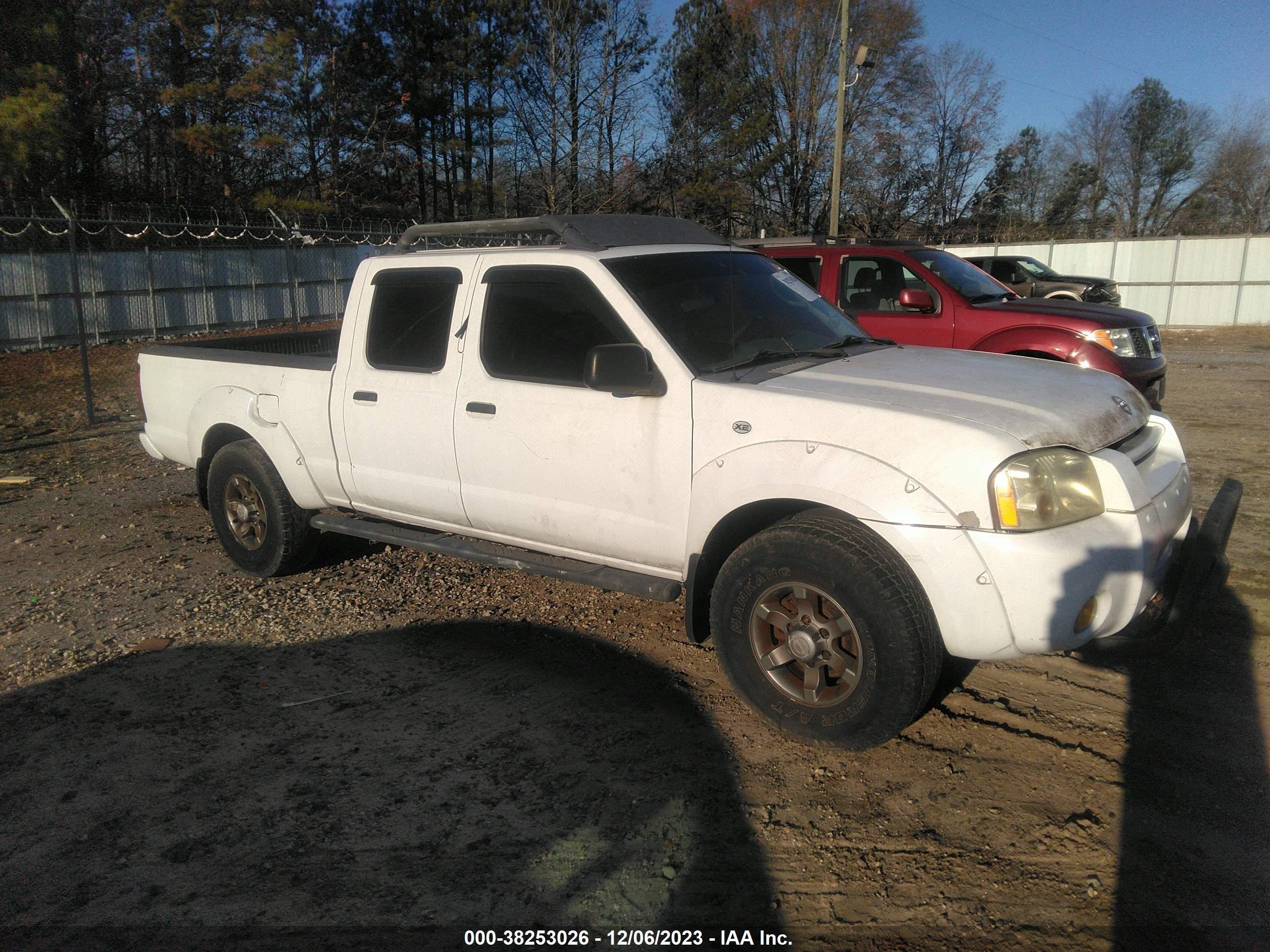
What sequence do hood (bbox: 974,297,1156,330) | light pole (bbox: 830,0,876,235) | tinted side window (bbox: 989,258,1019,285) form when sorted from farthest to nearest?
light pole (bbox: 830,0,876,235) → tinted side window (bbox: 989,258,1019,285) → hood (bbox: 974,297,1156,330)

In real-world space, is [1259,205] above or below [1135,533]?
above

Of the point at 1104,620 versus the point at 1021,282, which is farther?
the point at 1021,282

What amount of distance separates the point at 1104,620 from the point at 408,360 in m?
3.43

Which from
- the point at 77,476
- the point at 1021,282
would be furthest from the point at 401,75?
the point at 77,476

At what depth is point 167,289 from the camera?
76.9ft

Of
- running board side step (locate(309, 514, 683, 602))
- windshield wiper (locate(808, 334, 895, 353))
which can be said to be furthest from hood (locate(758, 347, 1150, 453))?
running board side step (locate(309, 514, 683, 602))

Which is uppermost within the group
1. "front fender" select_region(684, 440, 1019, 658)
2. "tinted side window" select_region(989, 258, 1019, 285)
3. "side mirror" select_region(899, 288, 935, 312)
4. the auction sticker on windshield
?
"tinted side window" select_region(989, 258, 1019, 285)

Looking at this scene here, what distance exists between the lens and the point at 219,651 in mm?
4828

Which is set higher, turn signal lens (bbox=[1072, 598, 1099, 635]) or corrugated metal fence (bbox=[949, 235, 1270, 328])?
corrugated metal fence (bbox=[949, 235, 1270, 328])

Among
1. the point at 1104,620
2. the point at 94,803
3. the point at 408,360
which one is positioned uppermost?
the point at 408,360

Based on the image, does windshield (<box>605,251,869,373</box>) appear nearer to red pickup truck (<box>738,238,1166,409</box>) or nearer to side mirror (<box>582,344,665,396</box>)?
side mirror (<box>582,344,665,396</box>)

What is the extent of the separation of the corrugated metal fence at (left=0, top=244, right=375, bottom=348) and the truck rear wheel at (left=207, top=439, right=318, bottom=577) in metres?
11.7

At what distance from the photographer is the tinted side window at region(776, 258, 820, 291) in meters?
8.95

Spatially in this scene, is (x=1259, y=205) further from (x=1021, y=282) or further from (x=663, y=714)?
(x=663, y=714)
